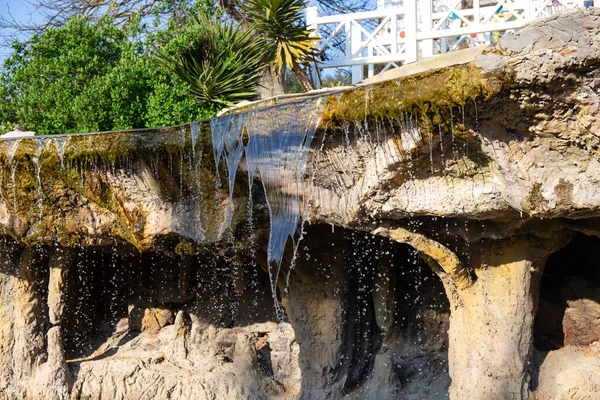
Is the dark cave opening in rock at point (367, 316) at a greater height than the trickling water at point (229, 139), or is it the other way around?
the trickling water at point (229, 139)

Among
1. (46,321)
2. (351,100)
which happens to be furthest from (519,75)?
(46,321)

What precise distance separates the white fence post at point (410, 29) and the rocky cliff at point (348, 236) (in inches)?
99.0

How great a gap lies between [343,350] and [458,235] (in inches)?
90.8

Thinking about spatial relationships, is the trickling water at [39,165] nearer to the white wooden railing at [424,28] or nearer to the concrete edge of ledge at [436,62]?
the concrete edge of ledge at [436,62]

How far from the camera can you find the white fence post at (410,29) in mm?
10398

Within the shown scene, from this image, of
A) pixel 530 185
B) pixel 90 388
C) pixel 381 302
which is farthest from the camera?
pixel 90 388

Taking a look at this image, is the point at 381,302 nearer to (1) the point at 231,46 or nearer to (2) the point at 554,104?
(2) the point at 554,104

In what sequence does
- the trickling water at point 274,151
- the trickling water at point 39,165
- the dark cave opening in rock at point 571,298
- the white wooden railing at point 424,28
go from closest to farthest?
1. the trickling water at point 274,151
2. the dark cave opening in rock at point 571,298
3. the trickling water at point 39,165
4. the white wooden railing at point 424,28

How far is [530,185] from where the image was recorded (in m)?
6.48

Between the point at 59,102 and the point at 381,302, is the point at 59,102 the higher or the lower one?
the higher one

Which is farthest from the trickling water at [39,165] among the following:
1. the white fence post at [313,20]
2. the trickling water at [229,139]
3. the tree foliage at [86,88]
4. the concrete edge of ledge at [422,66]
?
the white fence post at [313,20]

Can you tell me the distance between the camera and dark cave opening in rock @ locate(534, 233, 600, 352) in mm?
8539

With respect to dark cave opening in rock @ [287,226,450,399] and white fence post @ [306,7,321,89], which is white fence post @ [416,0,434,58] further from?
dark cave opening in rock @ [287,226,450,399]

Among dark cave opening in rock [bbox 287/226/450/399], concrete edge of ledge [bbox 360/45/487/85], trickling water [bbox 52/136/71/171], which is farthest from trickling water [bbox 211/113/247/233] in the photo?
trickling water [bbox 52/136/71/171]
